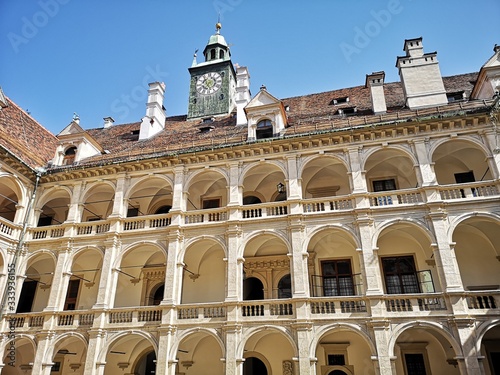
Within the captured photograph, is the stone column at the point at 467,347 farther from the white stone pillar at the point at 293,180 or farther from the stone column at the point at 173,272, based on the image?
the stone column at the point at 173,272

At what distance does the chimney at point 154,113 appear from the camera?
74.8 feet

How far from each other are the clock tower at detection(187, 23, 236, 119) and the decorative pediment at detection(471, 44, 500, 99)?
13756 mm

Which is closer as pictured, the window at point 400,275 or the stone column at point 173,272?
the window at point 400,275

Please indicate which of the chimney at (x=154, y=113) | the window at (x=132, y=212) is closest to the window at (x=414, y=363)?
the window at (x=132, y=212)

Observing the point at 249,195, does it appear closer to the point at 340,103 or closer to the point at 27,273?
the point at 340,103

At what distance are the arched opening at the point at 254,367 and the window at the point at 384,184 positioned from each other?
9.17 meters

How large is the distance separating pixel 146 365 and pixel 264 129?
1255 centimetres

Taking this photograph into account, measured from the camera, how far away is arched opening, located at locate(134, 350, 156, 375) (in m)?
17.4

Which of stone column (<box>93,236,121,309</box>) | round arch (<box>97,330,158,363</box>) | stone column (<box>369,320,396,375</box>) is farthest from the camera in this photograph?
stone column (<box>93,236,121,309</box>)

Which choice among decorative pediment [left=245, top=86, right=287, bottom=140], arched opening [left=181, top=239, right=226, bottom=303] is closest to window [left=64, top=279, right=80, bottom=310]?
arched opening [left=181, top=239, right=226, bottom=303]

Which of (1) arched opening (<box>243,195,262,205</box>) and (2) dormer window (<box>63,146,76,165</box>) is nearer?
(1) arched opening (<box>243,195,262,205</box>)

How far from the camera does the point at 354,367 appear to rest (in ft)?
48.0

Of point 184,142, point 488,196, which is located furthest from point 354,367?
point 184,142

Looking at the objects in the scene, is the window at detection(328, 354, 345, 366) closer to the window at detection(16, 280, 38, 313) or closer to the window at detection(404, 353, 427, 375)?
the window at detection(404, 353, 427, 375)
